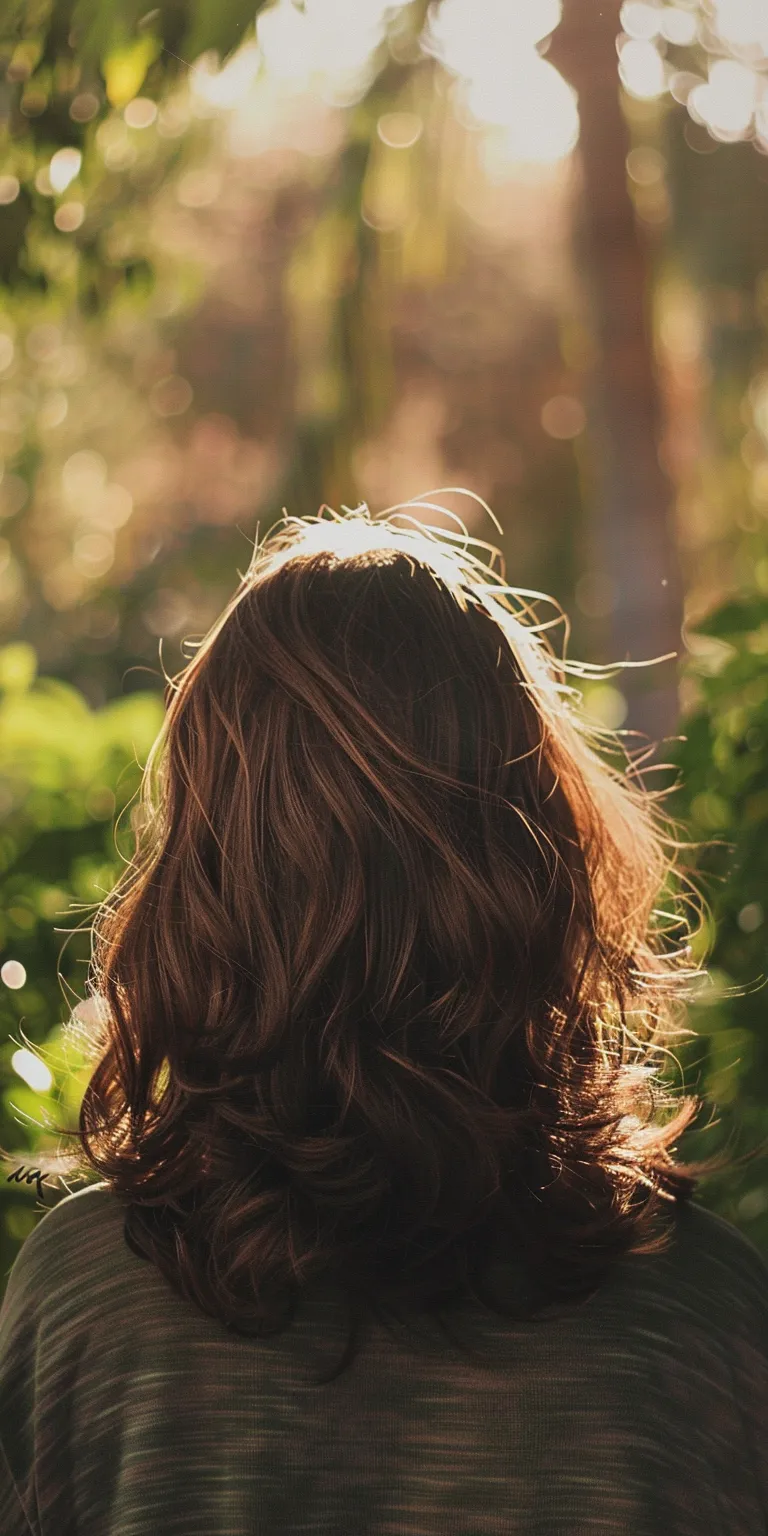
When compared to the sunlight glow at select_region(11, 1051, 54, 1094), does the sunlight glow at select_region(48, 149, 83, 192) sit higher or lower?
higher

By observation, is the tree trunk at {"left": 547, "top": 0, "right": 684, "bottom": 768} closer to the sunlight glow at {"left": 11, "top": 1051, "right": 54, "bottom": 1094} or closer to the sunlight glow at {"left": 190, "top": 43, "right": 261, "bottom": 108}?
Answer: the sunlight glow at {"left": 190, "top": 43, "right": 261, "bottom": 108}

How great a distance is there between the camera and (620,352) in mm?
7820

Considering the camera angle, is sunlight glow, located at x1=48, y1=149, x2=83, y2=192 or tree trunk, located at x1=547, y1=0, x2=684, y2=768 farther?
tree trunk, located at x1=547, y1=0, x2=684, y2=768

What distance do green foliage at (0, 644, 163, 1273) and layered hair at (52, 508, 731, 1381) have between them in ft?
2.97

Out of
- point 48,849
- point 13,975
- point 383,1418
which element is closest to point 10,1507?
point 383,1418

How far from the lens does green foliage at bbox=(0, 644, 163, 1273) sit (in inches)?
92.7

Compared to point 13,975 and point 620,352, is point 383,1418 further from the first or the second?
point 620,352

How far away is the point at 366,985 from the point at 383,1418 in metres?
0.36

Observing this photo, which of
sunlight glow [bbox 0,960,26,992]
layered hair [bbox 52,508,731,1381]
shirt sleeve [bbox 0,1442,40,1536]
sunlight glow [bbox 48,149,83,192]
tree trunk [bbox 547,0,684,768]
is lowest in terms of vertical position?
tree trunk [bbox 547,0,684,768]

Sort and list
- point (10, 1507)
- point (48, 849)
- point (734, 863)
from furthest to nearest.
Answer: point (48, 849)
point (734, 863)
point (10, 1507)

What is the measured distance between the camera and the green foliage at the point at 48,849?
236 cm

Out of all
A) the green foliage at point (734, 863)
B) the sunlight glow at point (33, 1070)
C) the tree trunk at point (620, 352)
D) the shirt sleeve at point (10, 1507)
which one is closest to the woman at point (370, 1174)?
the shirt sleeve at point (10, 1507)

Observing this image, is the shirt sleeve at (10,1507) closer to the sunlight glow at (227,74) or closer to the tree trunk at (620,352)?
the sunlight glow at (227,74)

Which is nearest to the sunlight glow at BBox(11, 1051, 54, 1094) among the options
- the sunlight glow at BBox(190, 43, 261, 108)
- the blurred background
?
the blurred background
